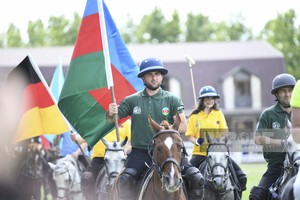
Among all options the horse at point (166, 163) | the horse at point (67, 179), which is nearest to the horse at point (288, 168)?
the horse at point (166, 163)

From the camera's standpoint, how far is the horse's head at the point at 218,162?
13.2 meters

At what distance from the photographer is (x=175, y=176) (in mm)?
9477

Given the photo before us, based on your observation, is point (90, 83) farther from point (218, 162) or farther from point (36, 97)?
point (218, 162)

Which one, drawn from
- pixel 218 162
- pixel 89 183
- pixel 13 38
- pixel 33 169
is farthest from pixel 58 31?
pixel 218 162

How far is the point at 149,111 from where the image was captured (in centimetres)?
1098

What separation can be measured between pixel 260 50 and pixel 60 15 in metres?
29.3

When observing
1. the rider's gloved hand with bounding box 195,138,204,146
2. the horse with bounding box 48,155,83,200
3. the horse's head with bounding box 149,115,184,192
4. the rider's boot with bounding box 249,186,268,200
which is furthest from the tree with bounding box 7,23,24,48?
the horse's head with bounding box 149,115,184,192

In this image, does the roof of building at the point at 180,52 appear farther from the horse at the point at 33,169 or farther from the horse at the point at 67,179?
the horse at the point at 67,179

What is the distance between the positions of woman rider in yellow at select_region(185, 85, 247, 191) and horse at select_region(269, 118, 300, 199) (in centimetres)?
261

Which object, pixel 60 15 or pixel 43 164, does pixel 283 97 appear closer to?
pixel 43 164

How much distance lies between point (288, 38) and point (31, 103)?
179 feet

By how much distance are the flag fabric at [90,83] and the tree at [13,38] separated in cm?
7433

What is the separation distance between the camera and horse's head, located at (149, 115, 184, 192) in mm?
9476

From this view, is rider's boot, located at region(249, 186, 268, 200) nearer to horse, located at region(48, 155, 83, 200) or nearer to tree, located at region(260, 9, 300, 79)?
horse, located at region(48, 155, 83, 200)
